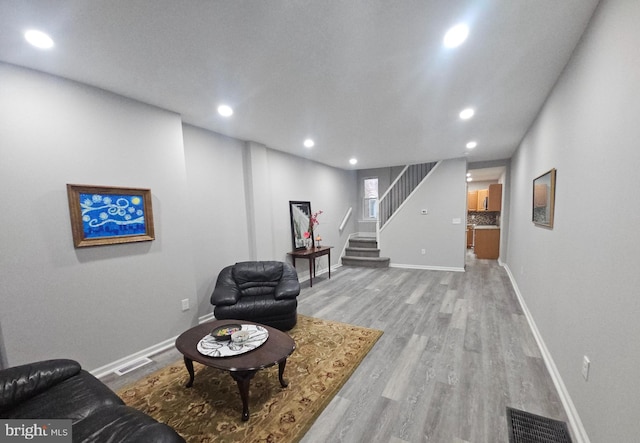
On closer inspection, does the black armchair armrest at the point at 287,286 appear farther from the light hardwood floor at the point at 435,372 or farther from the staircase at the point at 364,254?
the staircase at the point at 364,254

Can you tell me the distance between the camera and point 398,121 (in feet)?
10.8

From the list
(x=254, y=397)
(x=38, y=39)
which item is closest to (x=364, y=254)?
(x=254, y=397)

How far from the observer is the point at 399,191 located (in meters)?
6.63

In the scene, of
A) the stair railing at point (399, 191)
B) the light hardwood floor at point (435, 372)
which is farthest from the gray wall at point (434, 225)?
the light hardwood floor at point (435, 372)

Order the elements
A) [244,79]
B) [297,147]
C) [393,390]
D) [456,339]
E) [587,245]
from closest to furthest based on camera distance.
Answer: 1. [587,245]
2. [393,390]
3. [244,79]
4. [456,339]
5. [297,147]

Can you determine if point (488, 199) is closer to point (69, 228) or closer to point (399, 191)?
point (399, 191)

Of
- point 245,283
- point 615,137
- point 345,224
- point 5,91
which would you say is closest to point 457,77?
point 615,137

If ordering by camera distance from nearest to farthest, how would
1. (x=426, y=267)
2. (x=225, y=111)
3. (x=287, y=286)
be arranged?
(x=225, y=111) → (x=287, y=286) → (x=426, y=267)

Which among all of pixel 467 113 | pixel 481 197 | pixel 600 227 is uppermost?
pixel 467 113

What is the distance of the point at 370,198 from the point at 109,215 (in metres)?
6.62

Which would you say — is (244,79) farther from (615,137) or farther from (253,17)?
(615,137)

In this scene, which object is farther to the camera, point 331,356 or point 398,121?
point 398,121

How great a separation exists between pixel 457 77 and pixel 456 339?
272 centimetres

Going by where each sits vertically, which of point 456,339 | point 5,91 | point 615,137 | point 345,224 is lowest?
point 456,339
